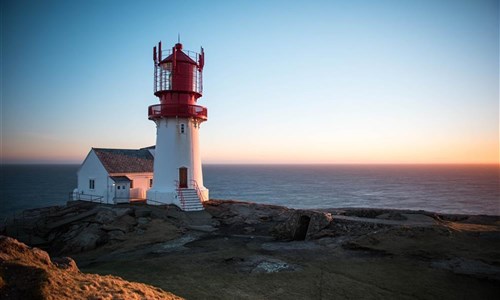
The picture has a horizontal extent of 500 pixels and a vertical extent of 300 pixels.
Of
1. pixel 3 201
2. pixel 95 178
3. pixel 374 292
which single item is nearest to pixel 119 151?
pixel 95 178

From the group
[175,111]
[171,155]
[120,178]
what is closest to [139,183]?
[120,178]

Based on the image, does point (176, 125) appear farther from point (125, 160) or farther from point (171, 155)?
point (125, 160)

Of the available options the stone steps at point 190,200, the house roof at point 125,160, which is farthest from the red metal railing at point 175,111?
the stone steps at point 190,200

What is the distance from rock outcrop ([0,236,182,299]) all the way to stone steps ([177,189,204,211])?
1740 centimetres

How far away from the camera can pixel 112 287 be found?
27.4ft

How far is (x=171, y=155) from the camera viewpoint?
28.5 meters

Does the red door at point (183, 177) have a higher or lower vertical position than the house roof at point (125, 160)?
lower

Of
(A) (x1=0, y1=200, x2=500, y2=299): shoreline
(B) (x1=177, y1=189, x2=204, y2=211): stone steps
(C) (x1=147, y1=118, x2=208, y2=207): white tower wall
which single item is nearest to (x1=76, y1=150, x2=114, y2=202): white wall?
(C) (x1=147, y1=118, x2=208, y2=207): white tower wall

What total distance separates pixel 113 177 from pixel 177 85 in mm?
9782

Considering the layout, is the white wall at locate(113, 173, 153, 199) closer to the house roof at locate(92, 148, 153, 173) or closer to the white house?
the white house

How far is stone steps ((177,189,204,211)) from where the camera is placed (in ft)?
88.8

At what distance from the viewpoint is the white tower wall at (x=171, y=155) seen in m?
28.4

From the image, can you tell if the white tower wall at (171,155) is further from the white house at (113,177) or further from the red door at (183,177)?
the white house at (113,177)

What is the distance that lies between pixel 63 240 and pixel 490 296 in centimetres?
2202
